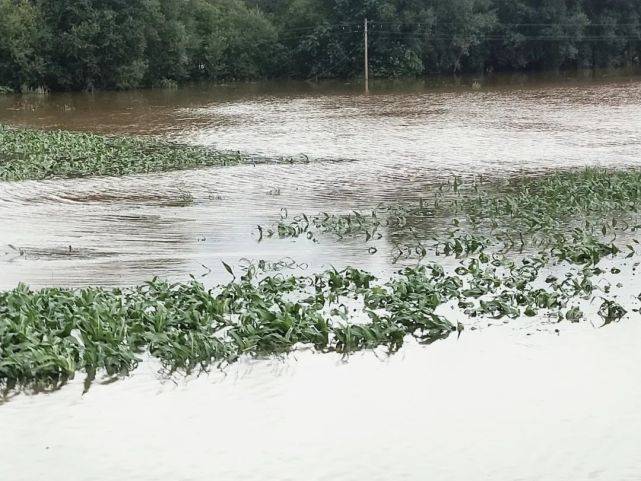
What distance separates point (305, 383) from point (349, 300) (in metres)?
2.38

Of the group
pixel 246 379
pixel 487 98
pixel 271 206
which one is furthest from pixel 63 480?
pixel 487 98

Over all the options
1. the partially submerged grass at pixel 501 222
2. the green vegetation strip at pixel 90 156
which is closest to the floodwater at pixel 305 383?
the partially submerged grass at pixel 501 222

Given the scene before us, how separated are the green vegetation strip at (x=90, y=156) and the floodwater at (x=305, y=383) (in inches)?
52.1

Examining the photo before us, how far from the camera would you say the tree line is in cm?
5759

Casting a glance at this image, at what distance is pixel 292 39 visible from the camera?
69.2 m

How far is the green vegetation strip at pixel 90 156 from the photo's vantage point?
23.1m

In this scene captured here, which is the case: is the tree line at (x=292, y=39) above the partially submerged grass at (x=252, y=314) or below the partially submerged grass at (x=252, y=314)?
above

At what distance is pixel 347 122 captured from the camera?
3556 centimetres

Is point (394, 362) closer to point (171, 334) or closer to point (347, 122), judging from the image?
point (171, 334)

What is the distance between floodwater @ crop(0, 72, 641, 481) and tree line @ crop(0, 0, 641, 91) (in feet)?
114

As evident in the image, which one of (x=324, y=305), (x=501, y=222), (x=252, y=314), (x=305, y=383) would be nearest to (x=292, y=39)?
(x=501, y=222)

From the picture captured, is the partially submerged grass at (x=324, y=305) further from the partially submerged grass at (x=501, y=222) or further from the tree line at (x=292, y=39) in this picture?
the tree line at (x=292, y=39)

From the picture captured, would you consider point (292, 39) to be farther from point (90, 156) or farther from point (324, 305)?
point (324, 305)

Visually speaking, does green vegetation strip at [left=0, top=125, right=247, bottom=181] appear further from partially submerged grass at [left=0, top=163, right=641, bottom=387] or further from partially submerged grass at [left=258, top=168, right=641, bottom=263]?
partially submerged grass at [left=0, top=163, right=641, bottom=387]
